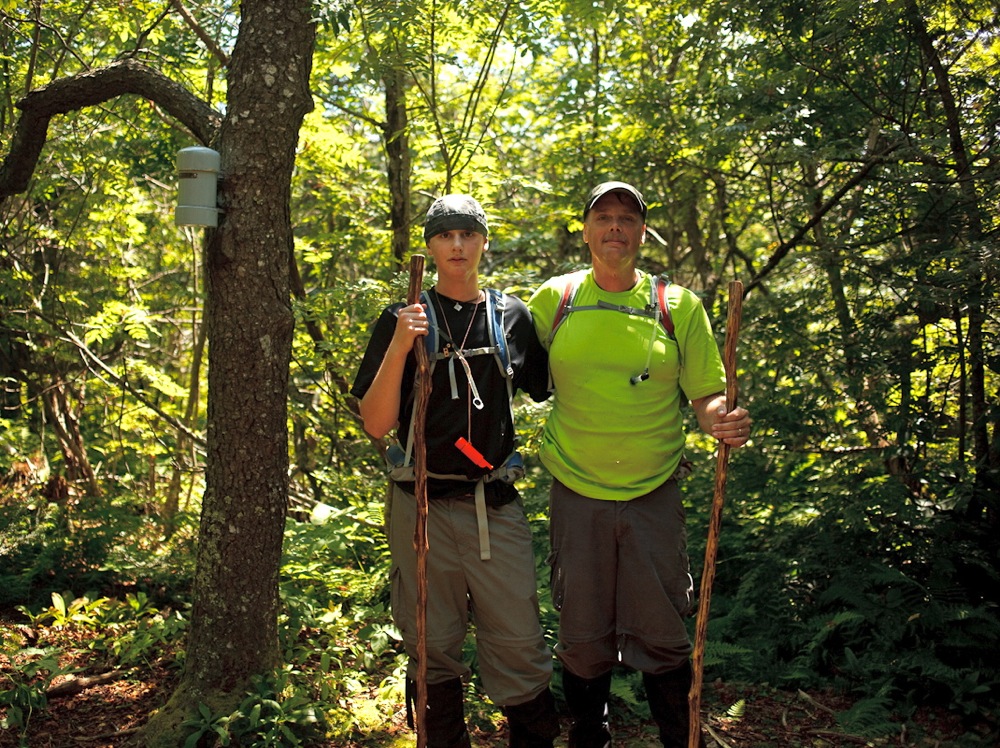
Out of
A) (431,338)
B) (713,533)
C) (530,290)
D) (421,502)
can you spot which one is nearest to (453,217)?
(431,338)

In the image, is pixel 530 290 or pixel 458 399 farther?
pixel 530 290

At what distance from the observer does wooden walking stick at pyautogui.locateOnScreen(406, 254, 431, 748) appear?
332 cm

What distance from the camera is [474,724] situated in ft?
15.0

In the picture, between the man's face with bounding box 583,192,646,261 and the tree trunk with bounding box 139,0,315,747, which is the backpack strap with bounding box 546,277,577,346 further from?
the tree trunk with bounding box 139,0,315,747

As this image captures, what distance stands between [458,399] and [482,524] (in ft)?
1.70

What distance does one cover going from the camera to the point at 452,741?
11.7 ft

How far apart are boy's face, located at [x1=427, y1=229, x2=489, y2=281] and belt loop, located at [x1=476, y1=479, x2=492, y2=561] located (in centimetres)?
87

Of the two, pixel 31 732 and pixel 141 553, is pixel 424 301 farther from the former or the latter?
pixel 141 553

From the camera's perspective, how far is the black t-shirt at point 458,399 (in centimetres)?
346

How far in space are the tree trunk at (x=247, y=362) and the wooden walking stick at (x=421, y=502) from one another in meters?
1.06

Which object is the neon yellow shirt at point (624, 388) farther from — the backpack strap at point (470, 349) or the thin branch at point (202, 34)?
the thin branch at point (202, 34)

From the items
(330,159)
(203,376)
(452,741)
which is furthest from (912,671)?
(203,376)

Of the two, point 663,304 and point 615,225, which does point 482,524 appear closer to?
point 663,304

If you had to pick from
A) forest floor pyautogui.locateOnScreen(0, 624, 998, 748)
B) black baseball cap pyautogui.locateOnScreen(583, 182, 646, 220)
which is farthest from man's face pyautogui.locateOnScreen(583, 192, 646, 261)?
forest floor pyautogui.locateOnScreen(0, 624, 998, 748)
